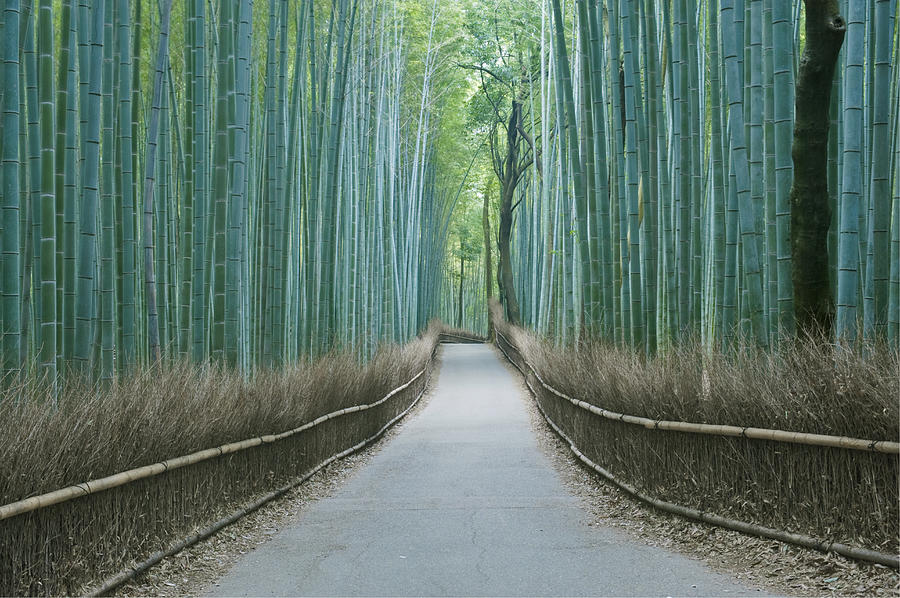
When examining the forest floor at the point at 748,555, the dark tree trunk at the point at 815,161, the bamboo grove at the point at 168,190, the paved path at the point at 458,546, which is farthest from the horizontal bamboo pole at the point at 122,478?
the dark tree trunk at the point at 815,161

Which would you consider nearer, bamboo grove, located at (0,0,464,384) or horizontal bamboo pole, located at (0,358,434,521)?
horizontal bamboo pole, located at (0,358,434,521)

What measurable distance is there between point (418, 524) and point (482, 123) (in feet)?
53.7

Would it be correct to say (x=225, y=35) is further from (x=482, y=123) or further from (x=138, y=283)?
(x=482, y=123)

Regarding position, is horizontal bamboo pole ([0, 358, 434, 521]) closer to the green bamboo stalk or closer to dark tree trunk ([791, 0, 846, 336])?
the green bamboo stalk

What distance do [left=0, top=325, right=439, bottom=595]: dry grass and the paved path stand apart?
0.38 m

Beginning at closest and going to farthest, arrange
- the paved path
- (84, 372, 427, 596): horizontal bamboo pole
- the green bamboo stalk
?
(84, 372, 427, 596): horizontal bamboo pole → the paved path → the green bamboo stalk

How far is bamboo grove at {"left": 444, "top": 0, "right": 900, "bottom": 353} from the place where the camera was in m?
3.71

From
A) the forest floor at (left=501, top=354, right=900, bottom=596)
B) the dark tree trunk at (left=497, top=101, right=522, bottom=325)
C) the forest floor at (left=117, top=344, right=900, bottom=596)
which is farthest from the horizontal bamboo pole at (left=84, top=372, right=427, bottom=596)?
the dark tree trunk at (left=497, top=101, right=522, bottom=325)

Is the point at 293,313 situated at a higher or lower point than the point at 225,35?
lower

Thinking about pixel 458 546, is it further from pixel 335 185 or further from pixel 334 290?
pixel 334 290

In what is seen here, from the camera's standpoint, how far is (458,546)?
398 centimetres

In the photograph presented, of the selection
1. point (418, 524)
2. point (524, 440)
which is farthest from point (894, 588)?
point (524, 440)

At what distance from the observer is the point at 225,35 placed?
546 cm

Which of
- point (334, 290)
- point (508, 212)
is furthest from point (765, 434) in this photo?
point (508, 212)
